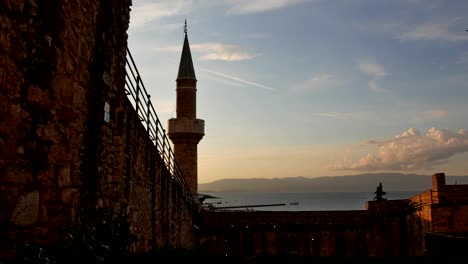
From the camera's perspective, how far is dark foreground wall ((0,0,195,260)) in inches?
168

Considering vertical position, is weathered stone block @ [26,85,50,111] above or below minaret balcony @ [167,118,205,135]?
below

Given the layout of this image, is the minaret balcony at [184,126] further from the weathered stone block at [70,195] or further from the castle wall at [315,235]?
the weathered stone block at [70,195]

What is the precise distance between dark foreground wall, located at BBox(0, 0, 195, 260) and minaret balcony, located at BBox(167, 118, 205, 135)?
2106 centimetres

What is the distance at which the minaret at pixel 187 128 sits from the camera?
29.0m

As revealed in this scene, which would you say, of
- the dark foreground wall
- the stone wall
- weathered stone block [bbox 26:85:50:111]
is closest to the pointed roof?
the stone wall

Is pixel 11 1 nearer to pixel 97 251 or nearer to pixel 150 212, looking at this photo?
pixel 97 251

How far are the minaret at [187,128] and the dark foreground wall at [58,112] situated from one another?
21199 millimetres

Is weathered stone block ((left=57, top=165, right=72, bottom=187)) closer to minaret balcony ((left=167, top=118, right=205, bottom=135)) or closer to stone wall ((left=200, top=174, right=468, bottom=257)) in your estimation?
stone wall ((left=200, top=174, right=468, bottom=257))

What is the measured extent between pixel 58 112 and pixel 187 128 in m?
23.7

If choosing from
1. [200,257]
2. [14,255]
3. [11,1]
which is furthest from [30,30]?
[200,257]

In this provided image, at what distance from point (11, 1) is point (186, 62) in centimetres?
2684

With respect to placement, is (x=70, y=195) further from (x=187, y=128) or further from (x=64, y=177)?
(x=187, y=128)

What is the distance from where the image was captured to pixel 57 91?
17.3 feet

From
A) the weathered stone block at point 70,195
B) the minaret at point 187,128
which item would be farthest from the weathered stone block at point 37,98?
the minaret at point 187,128
